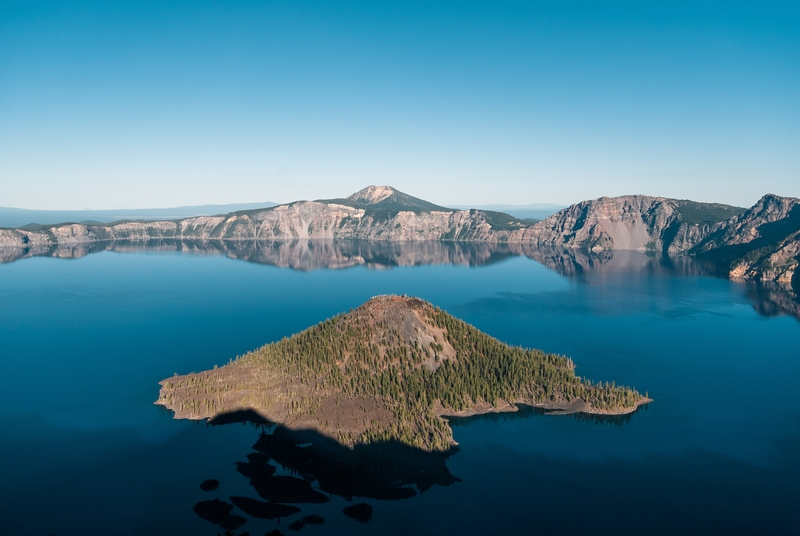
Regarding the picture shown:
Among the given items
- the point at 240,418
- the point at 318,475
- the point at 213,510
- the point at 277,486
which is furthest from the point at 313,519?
the point at 240,418

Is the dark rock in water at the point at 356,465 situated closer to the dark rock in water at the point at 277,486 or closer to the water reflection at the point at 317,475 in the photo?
the water reflection at the point at 317,475

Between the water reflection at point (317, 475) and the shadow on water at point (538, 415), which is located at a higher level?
the shadow on water at point (538, 415)

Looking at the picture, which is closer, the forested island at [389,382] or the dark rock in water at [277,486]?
the dark rock in water at [277,486]

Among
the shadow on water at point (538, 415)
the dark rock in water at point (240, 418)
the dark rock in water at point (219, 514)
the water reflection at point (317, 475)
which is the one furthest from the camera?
the shadow on water at point (538, 415)

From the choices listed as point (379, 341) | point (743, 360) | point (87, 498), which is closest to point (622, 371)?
point (743, 360)

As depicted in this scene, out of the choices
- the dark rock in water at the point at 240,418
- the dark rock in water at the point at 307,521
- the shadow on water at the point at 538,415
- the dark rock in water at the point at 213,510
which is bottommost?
the dark rock in water at the point at 213,510

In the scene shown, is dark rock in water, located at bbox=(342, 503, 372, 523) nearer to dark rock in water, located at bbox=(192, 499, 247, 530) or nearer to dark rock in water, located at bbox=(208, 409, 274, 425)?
dark rock in water, located at bbox=(192, 499, 247, 530)

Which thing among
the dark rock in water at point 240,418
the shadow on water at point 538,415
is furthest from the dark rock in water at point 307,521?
the shadow on water at point 538,415
